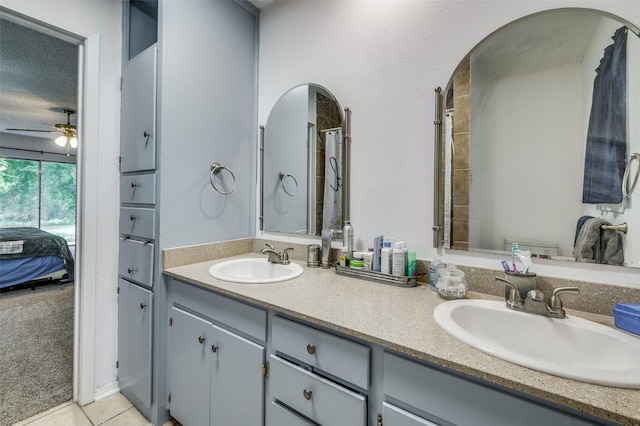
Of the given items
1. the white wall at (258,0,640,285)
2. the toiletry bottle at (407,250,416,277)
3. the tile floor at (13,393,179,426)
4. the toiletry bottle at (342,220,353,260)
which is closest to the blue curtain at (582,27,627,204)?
the white wall at (258,0,640,285)

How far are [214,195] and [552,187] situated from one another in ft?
5.51

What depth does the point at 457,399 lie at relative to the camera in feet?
2.26

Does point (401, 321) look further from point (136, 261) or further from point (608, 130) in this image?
point (136, 261)

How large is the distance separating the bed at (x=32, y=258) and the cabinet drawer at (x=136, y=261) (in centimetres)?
299

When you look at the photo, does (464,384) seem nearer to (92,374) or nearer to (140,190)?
(140,190)

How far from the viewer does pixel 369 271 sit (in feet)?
4.39

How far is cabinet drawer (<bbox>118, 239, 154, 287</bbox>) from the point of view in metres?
1.53

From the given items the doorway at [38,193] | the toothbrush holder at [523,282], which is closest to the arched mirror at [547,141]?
the toothbrush holder at [523,282]

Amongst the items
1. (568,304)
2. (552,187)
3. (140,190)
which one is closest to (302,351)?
(568,304)

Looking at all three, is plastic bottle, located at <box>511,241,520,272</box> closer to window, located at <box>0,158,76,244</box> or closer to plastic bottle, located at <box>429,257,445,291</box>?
plastic bottle, located at <box>429,257,445,291</box>

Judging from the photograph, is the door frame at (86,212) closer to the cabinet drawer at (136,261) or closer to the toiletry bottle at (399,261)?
the cabinet drawer at (136,261)

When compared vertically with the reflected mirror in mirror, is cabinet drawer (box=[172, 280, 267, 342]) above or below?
below

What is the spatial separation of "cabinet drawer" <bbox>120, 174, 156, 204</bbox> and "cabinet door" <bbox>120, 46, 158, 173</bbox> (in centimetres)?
5

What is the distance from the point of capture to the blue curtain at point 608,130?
94 cm
